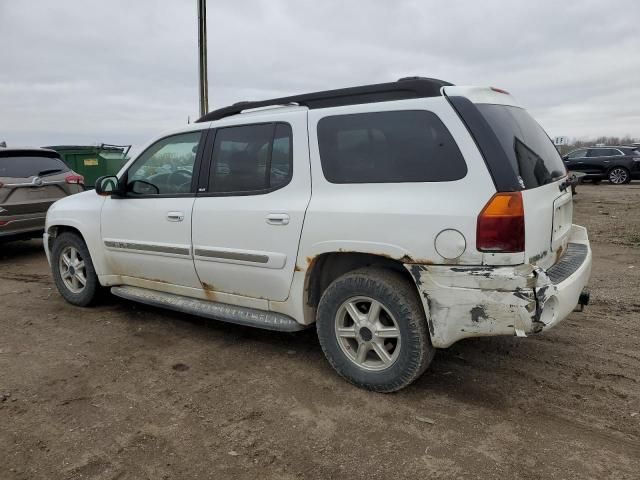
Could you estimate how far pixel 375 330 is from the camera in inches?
125

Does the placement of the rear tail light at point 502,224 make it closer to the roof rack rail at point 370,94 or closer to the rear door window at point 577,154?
the roof rack rail at point 370,94

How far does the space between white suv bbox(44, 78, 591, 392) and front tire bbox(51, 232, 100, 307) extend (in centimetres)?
85

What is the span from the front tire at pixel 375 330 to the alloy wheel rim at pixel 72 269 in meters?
2.90

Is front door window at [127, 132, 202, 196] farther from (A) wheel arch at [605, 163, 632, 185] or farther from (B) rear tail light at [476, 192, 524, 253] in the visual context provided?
(A) wheel arch at [605, 163, 632, 185]

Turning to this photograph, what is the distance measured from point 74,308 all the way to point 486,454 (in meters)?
4.24

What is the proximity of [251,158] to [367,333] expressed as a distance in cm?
154

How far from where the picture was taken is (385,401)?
10.3ft

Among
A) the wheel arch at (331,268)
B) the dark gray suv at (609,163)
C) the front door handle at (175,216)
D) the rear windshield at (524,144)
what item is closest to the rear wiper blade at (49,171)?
the front door handle at (175,216)

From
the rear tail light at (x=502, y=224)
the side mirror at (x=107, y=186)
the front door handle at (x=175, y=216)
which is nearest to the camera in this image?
the rear tail light at (x=502, y=224)

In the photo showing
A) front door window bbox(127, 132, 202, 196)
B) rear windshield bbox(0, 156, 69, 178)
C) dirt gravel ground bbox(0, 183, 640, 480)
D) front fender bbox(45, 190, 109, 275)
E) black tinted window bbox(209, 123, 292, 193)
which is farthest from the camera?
rear windshield bbox(0, 156, 69, 178)

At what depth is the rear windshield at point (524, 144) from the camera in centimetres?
290

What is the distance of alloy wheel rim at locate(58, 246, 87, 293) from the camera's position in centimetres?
Result: 504

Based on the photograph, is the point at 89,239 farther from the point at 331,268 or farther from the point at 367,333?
the point at 367,333

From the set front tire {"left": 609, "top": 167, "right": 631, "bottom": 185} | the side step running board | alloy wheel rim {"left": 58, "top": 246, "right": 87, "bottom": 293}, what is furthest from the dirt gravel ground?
front tire {"left": 609, "top": 167, "right": 631, "bottom": 185}
